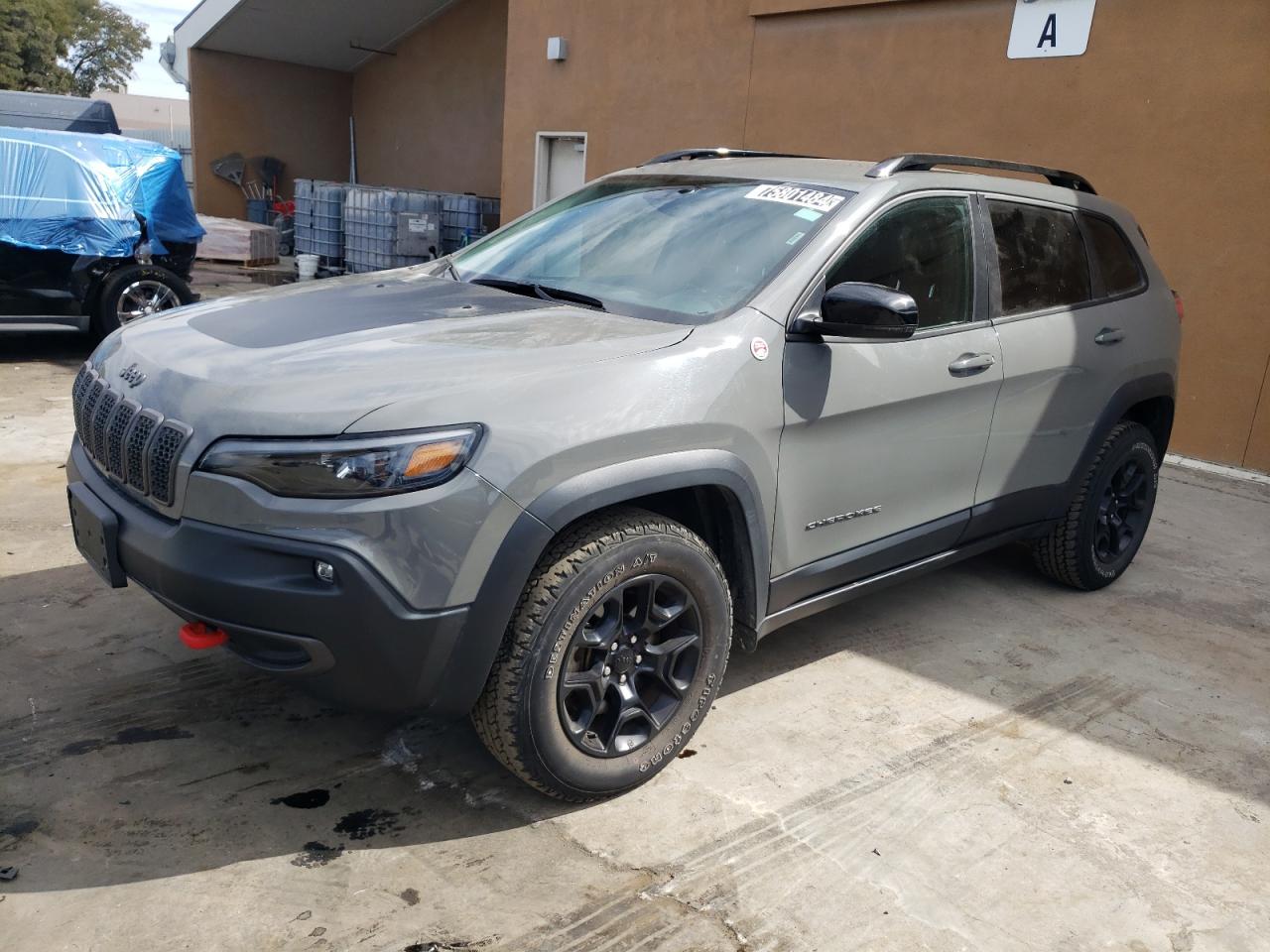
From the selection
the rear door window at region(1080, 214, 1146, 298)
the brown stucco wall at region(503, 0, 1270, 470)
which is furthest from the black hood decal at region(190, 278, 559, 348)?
the brown stucco wall at region(503, 0, 1270, 470)

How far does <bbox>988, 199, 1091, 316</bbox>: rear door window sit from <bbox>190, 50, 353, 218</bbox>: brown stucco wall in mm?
19861

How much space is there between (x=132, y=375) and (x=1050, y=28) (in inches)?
295

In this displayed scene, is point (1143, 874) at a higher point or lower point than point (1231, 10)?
lower

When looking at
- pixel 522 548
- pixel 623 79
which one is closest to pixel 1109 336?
pixel 522 548

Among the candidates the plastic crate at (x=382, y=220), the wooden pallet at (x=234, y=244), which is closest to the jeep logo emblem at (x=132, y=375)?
the plastic crate at (x=382, y=220)

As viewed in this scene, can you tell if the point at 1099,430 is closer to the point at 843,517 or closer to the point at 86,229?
the point at 843,517

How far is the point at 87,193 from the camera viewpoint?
8.02 meters

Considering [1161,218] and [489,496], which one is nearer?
[489,496]

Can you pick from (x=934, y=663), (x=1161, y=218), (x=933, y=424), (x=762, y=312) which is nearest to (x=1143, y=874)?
(x=934, y=663)

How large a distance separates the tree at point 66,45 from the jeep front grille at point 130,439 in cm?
4931

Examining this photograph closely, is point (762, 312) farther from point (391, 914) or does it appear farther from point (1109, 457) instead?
point (1109, 457)

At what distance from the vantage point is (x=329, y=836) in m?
2.70

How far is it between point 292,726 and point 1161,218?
6.97m

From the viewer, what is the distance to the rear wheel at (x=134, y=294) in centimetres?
820
